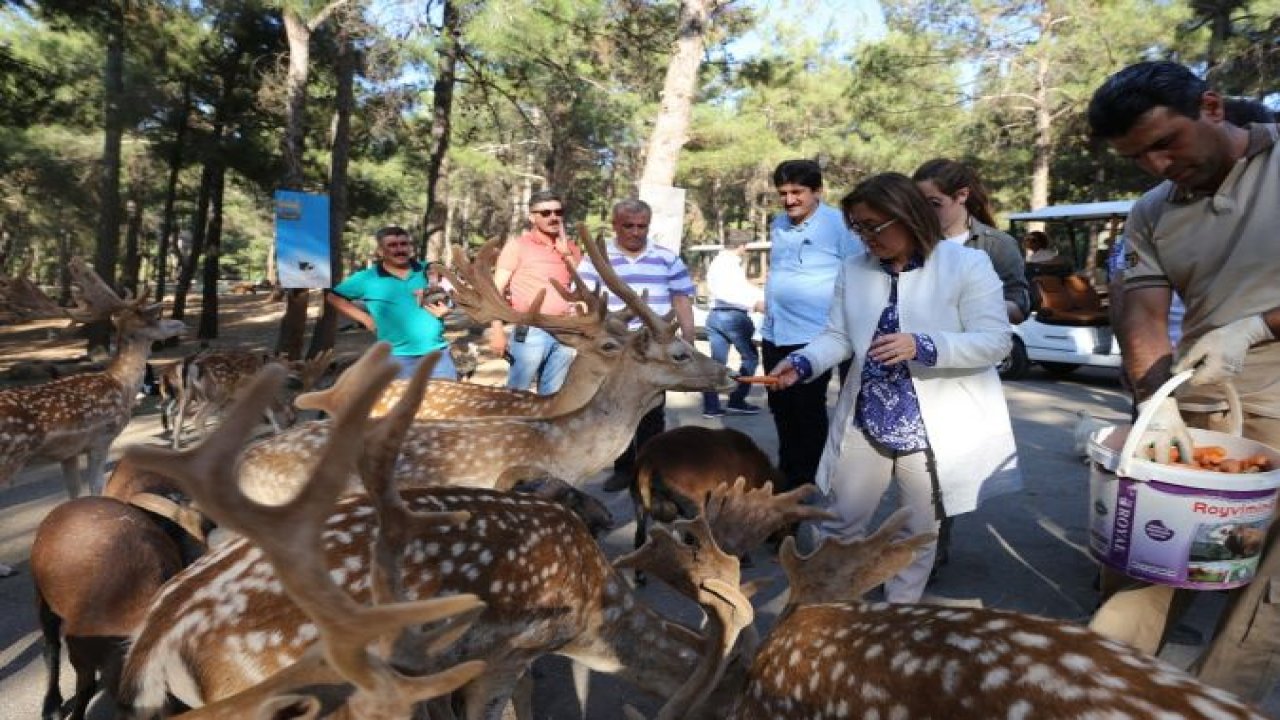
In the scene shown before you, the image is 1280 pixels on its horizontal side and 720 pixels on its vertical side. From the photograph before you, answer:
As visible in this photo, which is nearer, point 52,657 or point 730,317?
point 52,657

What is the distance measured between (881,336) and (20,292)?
24.5ft

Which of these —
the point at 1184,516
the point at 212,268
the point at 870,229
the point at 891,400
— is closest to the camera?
the point at 1184,516

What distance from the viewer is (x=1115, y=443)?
7.57 ft

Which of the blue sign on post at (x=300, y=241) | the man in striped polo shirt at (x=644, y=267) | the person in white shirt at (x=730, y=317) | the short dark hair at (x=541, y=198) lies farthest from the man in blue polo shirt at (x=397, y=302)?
the blue sign on post at (x=300, y=241)

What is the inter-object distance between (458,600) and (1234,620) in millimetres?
2203

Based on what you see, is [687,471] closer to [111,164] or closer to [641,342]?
[641,342]

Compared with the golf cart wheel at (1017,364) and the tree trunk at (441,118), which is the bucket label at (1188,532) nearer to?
the golf cart wheel at (1017,364)

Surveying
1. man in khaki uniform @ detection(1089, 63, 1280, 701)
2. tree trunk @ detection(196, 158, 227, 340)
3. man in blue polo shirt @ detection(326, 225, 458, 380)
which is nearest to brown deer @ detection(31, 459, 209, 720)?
man in blue polo shirt @ detection(326, 225, 458, 380)

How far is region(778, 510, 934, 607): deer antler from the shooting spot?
2.07m

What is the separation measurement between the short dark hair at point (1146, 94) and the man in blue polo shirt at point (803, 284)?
218 cm

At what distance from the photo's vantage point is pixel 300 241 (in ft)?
30.7

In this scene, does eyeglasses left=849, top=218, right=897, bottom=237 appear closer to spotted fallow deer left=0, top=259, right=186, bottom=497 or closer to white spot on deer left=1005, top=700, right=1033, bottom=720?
white spot on deer left=1005, top=700, right=1033, bottom=720

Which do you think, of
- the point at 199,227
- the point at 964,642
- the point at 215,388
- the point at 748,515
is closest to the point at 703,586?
the point at 748,515

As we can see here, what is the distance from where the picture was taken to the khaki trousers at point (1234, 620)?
211 cm
